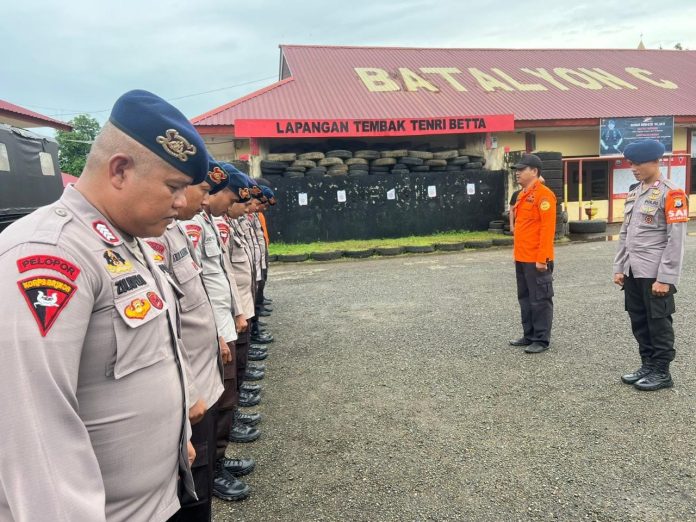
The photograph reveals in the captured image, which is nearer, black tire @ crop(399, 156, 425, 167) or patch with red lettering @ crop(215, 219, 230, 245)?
patch with red lettering @ crop(215, 219, 230, 245)

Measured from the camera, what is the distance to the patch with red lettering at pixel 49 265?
37.3 inches

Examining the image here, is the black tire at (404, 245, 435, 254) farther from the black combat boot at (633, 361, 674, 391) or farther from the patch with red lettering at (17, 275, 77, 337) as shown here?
the patch with red lettering at (17, 275, 77, 337)

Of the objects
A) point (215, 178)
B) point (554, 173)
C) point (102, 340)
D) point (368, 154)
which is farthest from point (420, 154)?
point (102, 340)

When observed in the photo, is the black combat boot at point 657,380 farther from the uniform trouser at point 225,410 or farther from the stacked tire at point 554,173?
the stacked tire at point 554,173

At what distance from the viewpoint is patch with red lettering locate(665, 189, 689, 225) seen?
360 cm

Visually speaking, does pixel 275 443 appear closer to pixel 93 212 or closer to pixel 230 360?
pixel 230 360

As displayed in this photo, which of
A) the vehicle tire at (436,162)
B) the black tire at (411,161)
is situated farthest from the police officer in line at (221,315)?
the vehicle tire at (436,162)

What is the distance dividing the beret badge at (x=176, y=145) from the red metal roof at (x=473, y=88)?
12217mm

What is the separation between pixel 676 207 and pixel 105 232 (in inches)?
153

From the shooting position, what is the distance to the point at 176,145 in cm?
120

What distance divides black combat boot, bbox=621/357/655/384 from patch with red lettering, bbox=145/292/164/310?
147 inches

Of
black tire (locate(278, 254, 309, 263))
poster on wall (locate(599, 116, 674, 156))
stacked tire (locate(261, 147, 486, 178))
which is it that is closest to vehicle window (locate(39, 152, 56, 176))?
black tire (locate(278, 254, 309, 263))

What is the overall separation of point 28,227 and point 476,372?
375 centimetres

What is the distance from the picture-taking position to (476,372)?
13.7 feet
